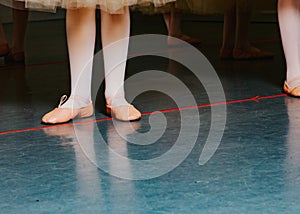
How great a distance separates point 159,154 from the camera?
1.66 meters

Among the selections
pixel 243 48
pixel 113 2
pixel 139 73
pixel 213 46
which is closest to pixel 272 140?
pixel 113 2

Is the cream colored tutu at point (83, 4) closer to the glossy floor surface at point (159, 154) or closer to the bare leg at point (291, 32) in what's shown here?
the glossy floor surface at point (159, 154)

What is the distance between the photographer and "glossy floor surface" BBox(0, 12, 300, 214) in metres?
1.32

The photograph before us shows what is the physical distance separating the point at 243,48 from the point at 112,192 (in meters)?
2.04

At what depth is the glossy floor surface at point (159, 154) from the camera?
132 cm

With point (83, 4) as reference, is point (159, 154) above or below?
below

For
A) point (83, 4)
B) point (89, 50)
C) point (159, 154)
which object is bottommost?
point (159, 154)

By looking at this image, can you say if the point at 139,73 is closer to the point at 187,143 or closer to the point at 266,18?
the point at 187,143

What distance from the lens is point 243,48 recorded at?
329 centimetres

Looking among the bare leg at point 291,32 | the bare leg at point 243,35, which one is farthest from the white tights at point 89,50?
the bare leg at point 243,35

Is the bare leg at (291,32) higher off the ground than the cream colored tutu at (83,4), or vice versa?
the cream colored tutu at (83,4)

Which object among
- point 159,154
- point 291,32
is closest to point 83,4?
point 159,154

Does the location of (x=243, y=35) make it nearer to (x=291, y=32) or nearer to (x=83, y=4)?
(x=291, y=32)

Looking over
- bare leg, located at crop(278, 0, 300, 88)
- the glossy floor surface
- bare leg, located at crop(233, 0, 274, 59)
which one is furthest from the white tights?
bare leg, located at crop(233, 0, 274, 59)
